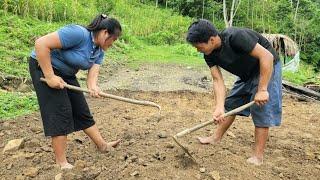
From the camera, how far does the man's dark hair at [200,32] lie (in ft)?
11.7

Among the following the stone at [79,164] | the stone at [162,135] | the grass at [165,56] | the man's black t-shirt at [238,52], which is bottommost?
the grass at [165,56]

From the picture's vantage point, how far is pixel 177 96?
24.8ft

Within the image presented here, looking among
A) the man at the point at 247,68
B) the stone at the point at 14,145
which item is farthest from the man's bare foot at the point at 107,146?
the man at the point at 247,68

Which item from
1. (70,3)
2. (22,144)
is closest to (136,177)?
(22,144)

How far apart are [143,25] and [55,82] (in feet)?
42.5

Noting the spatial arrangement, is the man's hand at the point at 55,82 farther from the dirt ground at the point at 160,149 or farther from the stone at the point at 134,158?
the stone at the point at 134,158

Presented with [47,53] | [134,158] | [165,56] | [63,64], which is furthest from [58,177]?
[165,56]

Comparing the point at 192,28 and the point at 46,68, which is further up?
the point at 192,28

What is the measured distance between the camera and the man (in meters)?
3.63

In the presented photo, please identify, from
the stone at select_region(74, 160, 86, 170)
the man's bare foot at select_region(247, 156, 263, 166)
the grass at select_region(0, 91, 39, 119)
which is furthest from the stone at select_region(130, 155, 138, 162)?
the grass at select_region(0, 91, 39, 119)

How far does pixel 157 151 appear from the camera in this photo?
4.20 meters

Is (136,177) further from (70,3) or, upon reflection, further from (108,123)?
(70,3)

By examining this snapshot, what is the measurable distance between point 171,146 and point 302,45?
64.2 ft

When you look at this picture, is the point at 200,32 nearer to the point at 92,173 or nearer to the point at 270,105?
the point at 270,105
